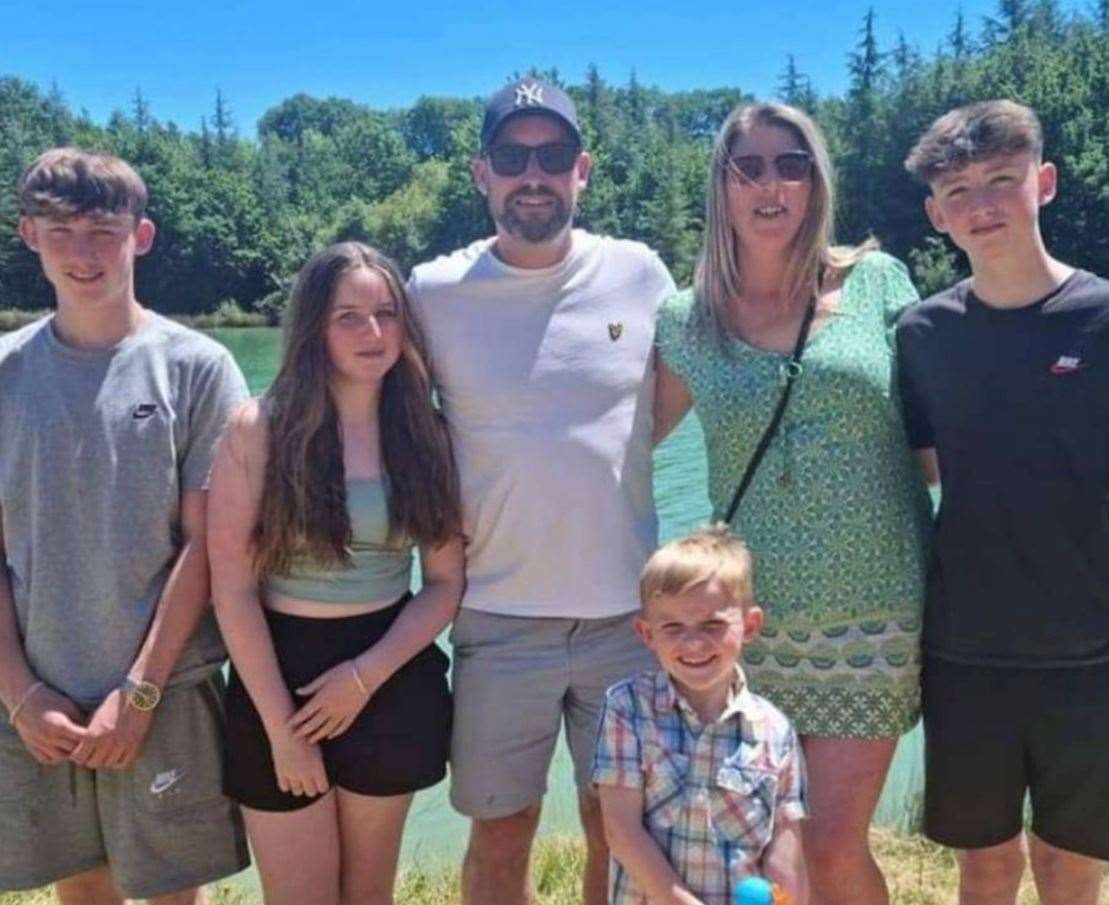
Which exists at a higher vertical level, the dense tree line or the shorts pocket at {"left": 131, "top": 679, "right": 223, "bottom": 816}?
the dense tree line

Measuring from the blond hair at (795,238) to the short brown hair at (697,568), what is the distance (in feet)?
2.10

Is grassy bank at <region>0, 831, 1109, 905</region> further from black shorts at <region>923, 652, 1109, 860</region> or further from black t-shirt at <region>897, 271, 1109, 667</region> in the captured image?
black t-shirt at <region>897, 271, 1109, 667</region>

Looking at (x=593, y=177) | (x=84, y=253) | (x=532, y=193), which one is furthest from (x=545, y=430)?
(x=593, y=177)

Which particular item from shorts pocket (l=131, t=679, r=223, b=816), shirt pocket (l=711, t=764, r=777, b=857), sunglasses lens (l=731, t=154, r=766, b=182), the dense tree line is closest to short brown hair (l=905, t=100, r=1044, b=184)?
sunglasses lens (l=731, t=154, r=766, b=182)

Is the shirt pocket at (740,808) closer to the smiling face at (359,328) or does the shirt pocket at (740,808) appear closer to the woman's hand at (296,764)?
the woman's hand at (296,764)

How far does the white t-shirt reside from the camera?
3.15 m

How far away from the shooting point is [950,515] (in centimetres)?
285

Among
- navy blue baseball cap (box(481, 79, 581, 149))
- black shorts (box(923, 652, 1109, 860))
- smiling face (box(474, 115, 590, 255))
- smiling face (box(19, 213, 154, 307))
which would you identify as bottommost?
black shorts (box(923, 652, 1109, 860))

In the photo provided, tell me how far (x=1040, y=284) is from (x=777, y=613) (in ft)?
3.22

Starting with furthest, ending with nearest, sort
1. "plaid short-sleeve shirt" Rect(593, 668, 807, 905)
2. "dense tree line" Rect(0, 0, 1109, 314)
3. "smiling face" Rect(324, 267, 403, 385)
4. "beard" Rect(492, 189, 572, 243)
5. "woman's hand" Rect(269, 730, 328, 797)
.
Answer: "dense tree line" Rect(0, 0, 1109, 314) → "beard" Rect(492, 189, 572, 243) → "smiling face" Rect(324, 267, 403, 385) → "woman's hand" Rect(269, 730, 328, 797) → "plaid short-sleeve shirt" Rect(593, 668, 807, 905)

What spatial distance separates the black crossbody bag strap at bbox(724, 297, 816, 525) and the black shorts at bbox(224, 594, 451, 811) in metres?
0.92

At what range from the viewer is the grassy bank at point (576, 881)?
12.7 feet

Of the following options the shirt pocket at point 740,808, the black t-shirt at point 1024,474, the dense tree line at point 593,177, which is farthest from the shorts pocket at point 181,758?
the dense tree line at point 593,177

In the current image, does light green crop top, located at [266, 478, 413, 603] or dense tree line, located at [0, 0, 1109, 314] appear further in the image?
dense tree line, located at [0, 0, 1109, 314]
